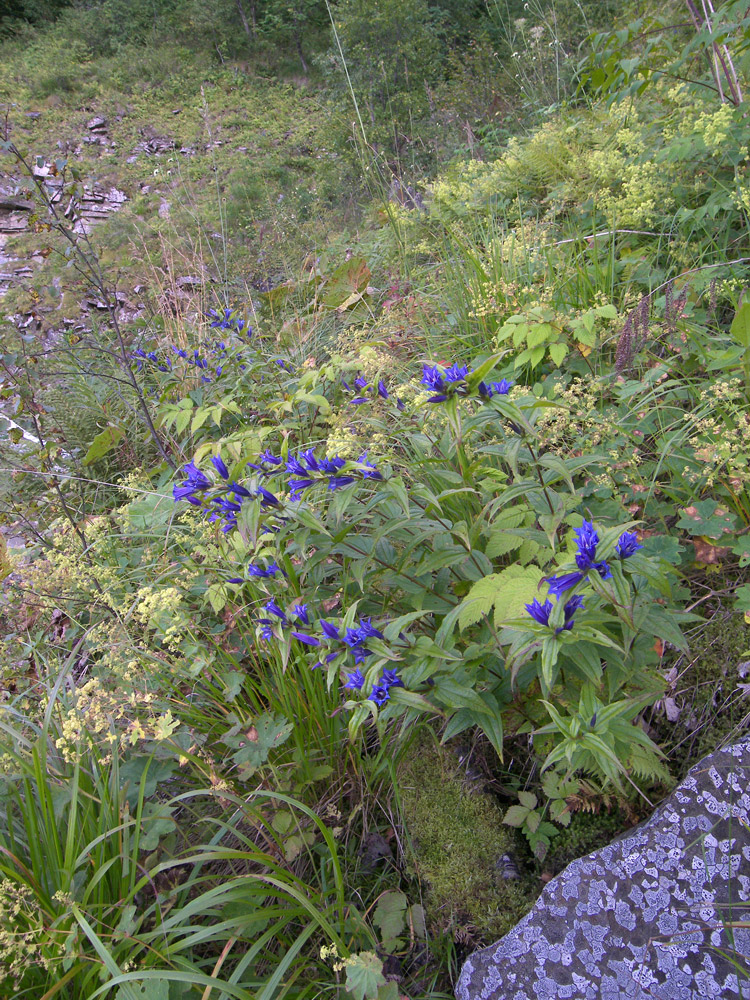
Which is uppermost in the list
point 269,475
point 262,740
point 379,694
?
point 269,475

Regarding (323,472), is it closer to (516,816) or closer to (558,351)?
(516,816)

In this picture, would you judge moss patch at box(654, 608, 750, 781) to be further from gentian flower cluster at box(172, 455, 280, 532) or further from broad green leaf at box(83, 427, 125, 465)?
broad green leaf at box(83, 427, 125, 465)

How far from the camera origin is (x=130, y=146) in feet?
34.5

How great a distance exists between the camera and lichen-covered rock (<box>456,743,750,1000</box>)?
1.19 meters

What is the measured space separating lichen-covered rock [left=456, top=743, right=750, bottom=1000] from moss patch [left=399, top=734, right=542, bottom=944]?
162 millimetres

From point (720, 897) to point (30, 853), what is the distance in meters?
1.66

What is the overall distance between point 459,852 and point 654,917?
0.51 meters

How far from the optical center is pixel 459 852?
5.32 feet

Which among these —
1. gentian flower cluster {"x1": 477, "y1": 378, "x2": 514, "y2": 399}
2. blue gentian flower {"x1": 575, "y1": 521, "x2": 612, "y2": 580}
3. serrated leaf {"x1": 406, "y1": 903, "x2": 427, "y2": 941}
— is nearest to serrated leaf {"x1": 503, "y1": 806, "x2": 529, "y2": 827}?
serrated leaf {"x1": 406, "y1": 903, "x2": 427, "y2": 941}

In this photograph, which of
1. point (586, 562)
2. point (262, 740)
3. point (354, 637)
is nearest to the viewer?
point (586, 562)

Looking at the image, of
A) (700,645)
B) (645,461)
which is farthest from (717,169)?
(700,645)

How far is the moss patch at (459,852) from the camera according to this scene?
5.01ft

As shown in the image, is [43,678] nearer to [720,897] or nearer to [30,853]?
[30,853]

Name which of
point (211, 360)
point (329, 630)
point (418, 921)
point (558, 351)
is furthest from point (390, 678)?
point (211, 360)
